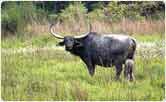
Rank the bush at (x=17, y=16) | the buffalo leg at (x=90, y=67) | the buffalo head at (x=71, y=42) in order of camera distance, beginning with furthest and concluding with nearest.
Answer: the bush at (x=17, y=16) < the buffalo leg at (x=90, y=67) < the buffalo head at (x=71, y=42)

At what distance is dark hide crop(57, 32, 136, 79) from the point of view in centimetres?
909

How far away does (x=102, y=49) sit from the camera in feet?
30.2

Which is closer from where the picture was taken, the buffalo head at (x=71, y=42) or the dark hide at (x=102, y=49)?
the dark hide at (x=102, y=49)

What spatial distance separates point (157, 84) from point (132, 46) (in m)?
0.64

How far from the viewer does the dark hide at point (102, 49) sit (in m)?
9.09

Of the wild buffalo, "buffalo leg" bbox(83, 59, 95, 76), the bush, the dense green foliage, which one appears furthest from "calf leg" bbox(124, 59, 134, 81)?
the bush

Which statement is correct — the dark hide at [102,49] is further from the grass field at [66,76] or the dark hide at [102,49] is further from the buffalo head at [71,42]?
the grass field at [66,76]

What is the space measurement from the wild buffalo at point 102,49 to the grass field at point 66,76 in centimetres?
13

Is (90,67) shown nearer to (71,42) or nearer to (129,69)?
(71,42)

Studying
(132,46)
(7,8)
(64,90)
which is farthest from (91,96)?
(7,8)

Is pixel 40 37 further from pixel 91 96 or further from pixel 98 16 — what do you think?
pixel 91 96

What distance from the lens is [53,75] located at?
9.46 meters

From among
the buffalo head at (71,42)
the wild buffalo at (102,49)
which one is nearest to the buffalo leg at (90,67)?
the wild buffalo at (102,49)

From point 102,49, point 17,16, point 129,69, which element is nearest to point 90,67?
point 102,49
